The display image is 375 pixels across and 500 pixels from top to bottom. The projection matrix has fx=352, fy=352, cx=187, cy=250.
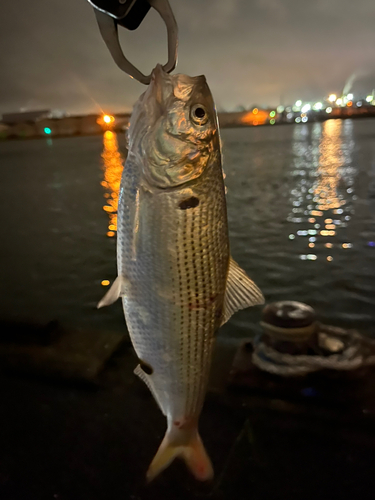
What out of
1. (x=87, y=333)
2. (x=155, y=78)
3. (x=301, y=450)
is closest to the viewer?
(x=155, y=78)

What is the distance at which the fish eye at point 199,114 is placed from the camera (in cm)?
176

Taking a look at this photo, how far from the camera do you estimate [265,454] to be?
3.14 m

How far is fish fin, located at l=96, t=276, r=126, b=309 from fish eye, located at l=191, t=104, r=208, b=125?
0.87m

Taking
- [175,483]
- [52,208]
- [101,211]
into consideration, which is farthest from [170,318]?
[52,208]

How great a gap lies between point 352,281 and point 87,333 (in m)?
6.55

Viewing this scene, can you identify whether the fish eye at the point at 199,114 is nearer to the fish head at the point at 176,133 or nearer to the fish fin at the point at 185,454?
the fish head at the point at 176,133

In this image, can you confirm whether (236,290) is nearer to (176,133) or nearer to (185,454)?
(176,133)

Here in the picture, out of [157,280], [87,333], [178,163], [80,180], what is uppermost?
[80,180]

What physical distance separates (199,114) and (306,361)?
114 inches

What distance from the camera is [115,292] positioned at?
1724 mm

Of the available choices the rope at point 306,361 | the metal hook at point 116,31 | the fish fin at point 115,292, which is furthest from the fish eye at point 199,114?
the rope at point 306,361

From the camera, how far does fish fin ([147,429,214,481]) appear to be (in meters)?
1.96

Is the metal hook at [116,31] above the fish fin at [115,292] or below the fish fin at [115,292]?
above

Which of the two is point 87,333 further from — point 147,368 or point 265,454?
point 147,368
